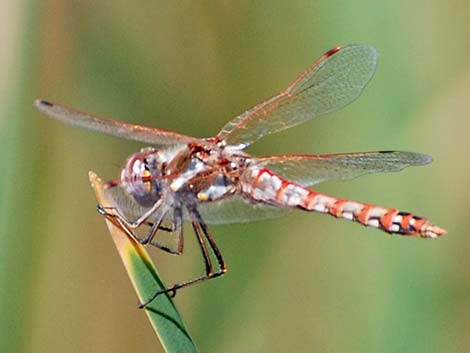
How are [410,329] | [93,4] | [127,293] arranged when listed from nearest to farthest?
[410,329] < [127,293] < [93,4]

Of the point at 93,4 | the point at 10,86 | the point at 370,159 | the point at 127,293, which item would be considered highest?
the point at 93,4

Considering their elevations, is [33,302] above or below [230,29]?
below

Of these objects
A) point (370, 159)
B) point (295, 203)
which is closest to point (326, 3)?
point (370, 159)

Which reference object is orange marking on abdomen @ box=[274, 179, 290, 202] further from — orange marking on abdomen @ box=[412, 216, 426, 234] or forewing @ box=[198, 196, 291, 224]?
orange marking on abdomen @ box=[412, 216, 426, 234]

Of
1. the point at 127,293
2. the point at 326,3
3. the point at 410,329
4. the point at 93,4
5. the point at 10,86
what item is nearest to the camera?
the point at 10,86

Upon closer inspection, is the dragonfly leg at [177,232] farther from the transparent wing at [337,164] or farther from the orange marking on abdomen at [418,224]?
the orange marking on abdomen at [418,224]

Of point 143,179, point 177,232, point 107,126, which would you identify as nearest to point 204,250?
point 177,232

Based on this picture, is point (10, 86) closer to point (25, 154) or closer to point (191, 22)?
point (25, 154)

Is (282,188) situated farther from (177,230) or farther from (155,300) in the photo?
(155,300)

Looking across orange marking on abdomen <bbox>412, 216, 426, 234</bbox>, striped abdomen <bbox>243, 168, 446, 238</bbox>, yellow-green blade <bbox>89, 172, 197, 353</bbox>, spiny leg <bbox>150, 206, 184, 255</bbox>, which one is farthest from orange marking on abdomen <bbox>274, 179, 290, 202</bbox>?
yellow-green blade <bbox>89, 172, 197, 353</bbox>
